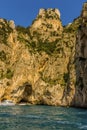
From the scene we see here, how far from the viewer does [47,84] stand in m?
151

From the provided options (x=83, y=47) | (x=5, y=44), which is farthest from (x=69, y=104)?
(x=5, y=44)

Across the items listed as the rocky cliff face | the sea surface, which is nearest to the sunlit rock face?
the rocky cliff face

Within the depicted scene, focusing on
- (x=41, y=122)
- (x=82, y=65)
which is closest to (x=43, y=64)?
(x=82, y=65)

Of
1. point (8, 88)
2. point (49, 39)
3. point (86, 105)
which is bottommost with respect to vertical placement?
point (86, 105)

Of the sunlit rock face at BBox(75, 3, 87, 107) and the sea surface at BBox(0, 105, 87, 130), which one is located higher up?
the sunlit rock face at BBox(75, 3, 87, 107)

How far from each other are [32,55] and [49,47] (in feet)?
39.4

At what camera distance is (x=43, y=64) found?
171 metres

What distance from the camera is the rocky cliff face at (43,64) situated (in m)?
137

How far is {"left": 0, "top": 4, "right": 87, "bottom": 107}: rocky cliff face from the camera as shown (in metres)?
137

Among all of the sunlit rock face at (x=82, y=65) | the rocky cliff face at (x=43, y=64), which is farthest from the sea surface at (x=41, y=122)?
the rocky cliff face at (x=43, y=64)

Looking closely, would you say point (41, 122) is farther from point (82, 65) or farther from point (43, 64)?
point (43, 64)

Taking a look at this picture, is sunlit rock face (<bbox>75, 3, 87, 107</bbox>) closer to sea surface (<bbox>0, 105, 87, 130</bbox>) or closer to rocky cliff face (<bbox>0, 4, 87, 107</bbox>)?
rocky cliff face (<bbox>0, 4, 87, 107</bbox>)

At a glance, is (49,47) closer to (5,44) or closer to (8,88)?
(5,44)

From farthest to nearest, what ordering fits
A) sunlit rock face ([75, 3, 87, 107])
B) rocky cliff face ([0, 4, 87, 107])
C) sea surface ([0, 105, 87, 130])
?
rocky cliff face ([0, 4, 87, 107]) → sunlit rock face ([75, 3, 87, 107]) → sea surface ([0, 105, 87, 130])
